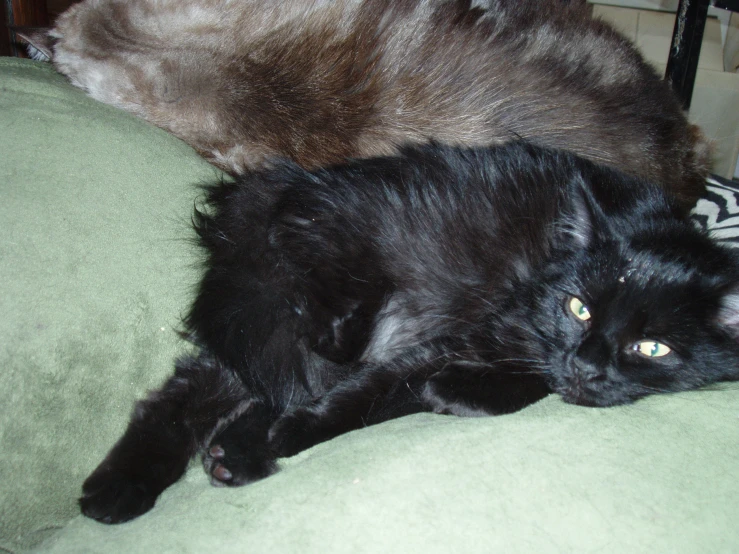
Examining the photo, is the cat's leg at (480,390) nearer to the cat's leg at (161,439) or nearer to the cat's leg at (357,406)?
the cat's leg at (357,406)

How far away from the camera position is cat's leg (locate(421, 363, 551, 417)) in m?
1.22

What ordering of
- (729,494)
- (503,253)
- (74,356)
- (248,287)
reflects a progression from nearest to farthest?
(729,494) → (74,356) → (248,287) → (503,253)

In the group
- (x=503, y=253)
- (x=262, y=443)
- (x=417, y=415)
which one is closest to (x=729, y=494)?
(x=417, y=415)

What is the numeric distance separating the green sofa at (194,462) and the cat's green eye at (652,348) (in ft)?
0.31

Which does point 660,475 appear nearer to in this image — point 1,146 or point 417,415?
point 417,415

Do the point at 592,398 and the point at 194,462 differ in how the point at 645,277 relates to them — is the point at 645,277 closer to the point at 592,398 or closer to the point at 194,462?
the point at 592,398

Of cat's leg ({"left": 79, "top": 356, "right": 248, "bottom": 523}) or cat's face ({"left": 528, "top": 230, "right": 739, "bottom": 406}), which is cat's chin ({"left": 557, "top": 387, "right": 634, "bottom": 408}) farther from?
cat's leg ({"left": 79, "top": 356, "right": 248, "bottom": 523})

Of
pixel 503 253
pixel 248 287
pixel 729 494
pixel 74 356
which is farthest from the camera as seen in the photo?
pixel 503 253

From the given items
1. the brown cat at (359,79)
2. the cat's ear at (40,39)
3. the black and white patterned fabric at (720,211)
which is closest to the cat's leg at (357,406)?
the brown cat at (359,79)

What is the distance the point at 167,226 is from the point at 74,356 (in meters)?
0.33

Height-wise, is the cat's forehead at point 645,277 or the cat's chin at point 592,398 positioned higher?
the cat's forehead at point 645,277

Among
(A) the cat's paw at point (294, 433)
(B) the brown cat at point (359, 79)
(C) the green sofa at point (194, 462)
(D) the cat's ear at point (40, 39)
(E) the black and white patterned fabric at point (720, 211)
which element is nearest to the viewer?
(C) the green sofa at point (194, 462)

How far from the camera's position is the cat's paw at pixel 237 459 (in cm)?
114

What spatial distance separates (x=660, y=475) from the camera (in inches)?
37.9
